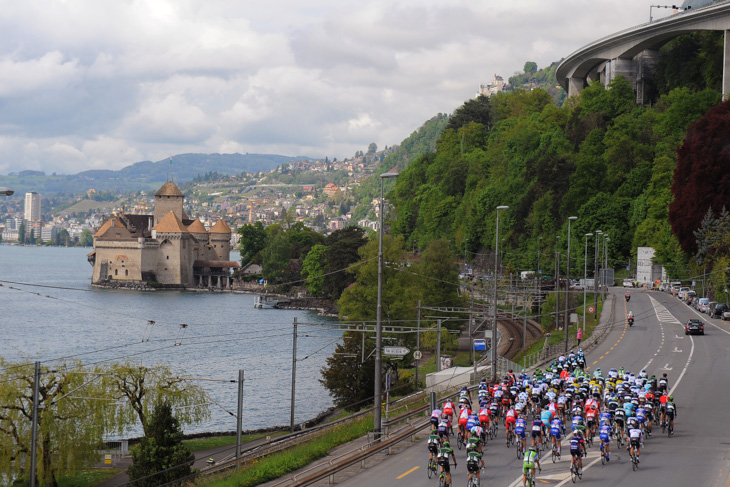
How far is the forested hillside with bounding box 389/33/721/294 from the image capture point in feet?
330

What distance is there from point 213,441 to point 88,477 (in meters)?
7.66

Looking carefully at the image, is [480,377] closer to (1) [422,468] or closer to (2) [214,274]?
(1) [422,468]

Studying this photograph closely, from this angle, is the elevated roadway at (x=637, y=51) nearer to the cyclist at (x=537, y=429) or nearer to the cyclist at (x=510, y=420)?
the cyclist at (x=510, y=420)

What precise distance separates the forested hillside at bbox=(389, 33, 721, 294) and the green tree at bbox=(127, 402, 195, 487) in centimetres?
5633

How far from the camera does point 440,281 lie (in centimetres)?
7694

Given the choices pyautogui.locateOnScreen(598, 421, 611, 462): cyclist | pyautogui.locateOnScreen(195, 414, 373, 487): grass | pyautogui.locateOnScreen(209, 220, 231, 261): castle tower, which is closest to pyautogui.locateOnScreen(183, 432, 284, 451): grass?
pyautogui.locateOnScreen(195, 414, 373, 487): grass

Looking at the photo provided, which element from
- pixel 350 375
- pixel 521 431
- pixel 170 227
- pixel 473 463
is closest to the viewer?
pixel 473 463

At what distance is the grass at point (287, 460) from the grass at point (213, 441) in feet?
36.6

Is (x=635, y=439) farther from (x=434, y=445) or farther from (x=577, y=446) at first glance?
(x=434, y=445)

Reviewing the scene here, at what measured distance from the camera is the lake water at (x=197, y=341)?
57.6m

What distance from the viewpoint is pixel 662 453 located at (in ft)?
84.5

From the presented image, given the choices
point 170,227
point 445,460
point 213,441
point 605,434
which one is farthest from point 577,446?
point 170,227

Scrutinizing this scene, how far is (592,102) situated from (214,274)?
8465 centimetres

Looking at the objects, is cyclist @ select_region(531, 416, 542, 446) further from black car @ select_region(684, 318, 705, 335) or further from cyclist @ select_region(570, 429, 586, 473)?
black car @ select_region(684, 318, 705, 335)
